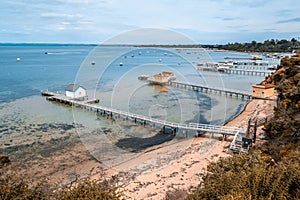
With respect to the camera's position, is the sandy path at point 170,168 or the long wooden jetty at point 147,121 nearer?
the sandy path at point 170,168

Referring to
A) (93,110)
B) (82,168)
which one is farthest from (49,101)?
(82,168)

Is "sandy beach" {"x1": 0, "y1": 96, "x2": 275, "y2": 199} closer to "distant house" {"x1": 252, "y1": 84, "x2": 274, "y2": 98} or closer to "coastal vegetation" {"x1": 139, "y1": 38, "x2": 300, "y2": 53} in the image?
"distant house" {"x1": 252, "y1": 84, "x2": 274, "y2": 98}

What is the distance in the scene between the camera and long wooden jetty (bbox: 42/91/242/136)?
17.1 metres

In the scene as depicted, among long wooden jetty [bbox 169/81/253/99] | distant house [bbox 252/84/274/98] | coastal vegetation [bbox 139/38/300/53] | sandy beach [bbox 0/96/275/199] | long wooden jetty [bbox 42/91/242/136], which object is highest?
coastal vegetation [bbox 139/38/300/53]

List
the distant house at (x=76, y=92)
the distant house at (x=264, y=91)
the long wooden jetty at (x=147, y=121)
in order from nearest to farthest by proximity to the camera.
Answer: the long wooden jetty at (x=147, y=121), the distant house at (x=264, y=91), the distant house at (x=76, y=92)

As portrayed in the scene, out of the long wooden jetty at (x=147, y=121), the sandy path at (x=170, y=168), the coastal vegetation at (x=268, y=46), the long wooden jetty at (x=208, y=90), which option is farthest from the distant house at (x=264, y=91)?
the coastal vegetation at (x=268, y=46)

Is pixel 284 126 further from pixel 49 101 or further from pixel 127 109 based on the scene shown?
pixel 49 101

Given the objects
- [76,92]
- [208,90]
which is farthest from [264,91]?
[76,92]

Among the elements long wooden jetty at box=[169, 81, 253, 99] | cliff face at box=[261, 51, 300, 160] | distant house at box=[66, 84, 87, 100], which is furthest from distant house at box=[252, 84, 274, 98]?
distant house at box=[66, 84, 87, 100]

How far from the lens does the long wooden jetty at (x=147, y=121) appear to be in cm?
1708

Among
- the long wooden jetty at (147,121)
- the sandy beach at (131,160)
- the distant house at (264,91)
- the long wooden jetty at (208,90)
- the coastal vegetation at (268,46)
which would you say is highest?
the coastal vegetation at (268,46)

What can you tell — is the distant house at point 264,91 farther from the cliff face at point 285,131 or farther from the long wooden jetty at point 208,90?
the cliff face at point 285,131

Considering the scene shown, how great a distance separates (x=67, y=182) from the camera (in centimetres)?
1203

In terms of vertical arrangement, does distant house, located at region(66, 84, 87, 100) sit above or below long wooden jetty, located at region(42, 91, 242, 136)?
above
